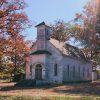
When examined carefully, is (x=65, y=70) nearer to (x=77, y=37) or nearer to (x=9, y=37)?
(x=77, y=37)

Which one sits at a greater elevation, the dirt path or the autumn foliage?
the autumn foliage

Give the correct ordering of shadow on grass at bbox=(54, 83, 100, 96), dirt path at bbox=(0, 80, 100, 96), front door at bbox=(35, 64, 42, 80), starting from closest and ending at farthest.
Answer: dirt path at bbox=(0, 80, 100, 96) < shadow on grass at bbox=(54, 83, 100, 96) < front door at bbox=(35, 64, 42, 80)

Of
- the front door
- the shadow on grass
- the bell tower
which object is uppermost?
the bell tower

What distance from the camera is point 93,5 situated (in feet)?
171

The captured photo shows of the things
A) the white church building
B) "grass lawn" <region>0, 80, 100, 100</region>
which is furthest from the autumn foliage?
the white church building

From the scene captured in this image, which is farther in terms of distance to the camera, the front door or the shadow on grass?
the front door

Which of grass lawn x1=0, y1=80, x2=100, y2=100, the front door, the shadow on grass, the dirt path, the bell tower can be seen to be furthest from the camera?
the bell tower

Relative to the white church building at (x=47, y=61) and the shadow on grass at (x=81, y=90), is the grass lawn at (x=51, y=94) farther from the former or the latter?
the white church building at (x=47, y=61)

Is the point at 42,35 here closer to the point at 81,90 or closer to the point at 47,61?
the point at 47,61

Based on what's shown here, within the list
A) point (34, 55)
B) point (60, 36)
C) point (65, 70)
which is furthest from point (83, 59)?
point (60, 36)

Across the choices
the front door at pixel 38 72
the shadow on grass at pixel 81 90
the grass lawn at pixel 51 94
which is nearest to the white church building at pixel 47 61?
the front door at pixel 38 72

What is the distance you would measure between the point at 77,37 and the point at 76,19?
3.86 meters

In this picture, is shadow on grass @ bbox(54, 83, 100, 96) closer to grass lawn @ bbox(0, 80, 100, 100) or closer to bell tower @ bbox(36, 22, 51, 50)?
grass lawn @ bbox(0, 80, 100, 100)

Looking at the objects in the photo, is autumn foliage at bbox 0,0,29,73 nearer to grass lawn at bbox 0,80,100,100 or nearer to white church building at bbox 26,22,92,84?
grass lawn at bbox 0,80,100,100
